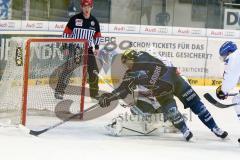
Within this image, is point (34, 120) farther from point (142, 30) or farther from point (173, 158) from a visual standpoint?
point (142, 30)

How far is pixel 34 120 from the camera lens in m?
6.39

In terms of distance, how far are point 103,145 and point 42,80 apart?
1.49 meters

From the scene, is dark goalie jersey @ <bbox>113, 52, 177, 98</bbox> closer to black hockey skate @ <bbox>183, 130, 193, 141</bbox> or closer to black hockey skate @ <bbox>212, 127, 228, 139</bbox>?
black hockey skate @ <bbox>183, 130, 193, 141</bbox>

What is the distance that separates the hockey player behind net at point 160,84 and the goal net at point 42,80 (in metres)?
0.77

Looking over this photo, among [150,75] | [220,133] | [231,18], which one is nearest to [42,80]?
[150,75]

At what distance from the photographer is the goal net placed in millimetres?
6062

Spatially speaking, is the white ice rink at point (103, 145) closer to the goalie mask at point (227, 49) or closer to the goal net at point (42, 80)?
the goal net at point (42, 80)

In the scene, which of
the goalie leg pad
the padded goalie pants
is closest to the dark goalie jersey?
the goalie leg pad

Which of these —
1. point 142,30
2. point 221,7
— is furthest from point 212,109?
point 221,7

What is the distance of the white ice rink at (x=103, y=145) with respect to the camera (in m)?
4.69

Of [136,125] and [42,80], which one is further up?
[42,80]

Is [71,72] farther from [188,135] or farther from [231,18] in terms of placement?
[231,18]

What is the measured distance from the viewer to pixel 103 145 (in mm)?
5277

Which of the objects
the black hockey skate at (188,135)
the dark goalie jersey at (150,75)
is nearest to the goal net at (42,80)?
the dark goalie jersey at (150,75)
